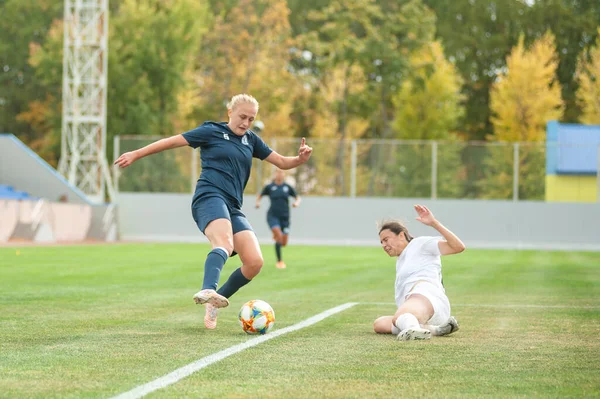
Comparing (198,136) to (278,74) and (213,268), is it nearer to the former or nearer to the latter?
(213,268)

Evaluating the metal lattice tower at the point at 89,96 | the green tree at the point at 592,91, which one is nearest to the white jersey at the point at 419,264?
the metal lattice tower at the point at 89,96

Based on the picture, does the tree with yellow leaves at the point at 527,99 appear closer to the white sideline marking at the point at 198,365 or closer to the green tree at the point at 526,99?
the green tree at the point at 526,99

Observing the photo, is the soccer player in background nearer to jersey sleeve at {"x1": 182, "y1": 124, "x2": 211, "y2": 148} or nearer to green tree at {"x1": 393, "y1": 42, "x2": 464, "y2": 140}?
jersey sleeve at {"x1": 182, "y1": 124, "x2": 211, "y2": 148}

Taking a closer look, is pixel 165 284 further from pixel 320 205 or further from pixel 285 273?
pixel 320 205

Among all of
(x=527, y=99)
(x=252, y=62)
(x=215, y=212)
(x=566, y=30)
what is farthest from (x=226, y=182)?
(x=566, y=30)

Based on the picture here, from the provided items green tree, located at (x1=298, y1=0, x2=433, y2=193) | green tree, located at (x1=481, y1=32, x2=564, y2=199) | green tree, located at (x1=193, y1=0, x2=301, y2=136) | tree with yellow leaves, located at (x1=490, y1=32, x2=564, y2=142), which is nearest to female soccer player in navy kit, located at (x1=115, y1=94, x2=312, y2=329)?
green tree, located at (x1=298, y1=0, x2=433, y2=193)

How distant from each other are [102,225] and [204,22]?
82.6 feet

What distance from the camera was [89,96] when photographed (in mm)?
40938

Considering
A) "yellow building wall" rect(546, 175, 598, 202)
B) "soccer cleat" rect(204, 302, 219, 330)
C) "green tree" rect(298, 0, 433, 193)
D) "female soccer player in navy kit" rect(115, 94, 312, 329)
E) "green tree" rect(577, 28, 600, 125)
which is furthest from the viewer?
"green tree" rect(577, 28, 600, 125)

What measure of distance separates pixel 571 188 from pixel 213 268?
31752 millimetres

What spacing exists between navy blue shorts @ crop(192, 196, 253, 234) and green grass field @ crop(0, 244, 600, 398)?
3.05 feet

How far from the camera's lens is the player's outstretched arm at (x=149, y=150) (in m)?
8.87

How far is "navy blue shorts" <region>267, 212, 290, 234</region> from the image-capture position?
23.2m

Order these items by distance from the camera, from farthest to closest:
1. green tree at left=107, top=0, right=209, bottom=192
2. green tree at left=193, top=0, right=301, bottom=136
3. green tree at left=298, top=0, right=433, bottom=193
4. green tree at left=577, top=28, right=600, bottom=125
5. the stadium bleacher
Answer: green tree at left=193, top=0, right=301, bottom=136, green tree at left=107, top=0, right=209, bottom=192, green tree at left=577, top=28, right=600, bottom=125, green tree at left=298, top=0, right=433, bottom=193, the stadium bleacher
